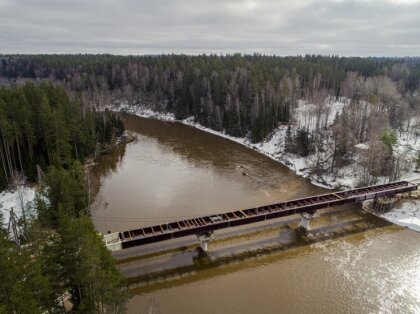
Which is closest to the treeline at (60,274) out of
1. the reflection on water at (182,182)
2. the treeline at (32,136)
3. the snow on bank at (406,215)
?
the reflection on water at (182,182)

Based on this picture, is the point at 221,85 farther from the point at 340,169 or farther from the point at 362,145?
the point at 340,169

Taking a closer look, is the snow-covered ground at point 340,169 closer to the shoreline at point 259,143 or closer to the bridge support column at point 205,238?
the shoreline at point 259,143

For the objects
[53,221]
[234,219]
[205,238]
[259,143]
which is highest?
[53,221]

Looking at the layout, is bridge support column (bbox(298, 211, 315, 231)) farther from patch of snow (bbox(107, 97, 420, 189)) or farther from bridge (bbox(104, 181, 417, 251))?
patch of snow (bbox(107, 97, 420, 189))

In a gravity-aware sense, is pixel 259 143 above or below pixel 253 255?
above

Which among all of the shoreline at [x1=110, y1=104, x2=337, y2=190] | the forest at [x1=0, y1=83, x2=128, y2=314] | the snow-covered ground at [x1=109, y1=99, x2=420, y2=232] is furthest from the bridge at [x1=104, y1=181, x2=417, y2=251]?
the shoreline at [x1=110, y1=104, x2=337, y2=190]

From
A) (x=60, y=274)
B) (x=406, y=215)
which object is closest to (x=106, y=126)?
(x=60, y=274)

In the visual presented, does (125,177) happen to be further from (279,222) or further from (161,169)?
(279,222)
